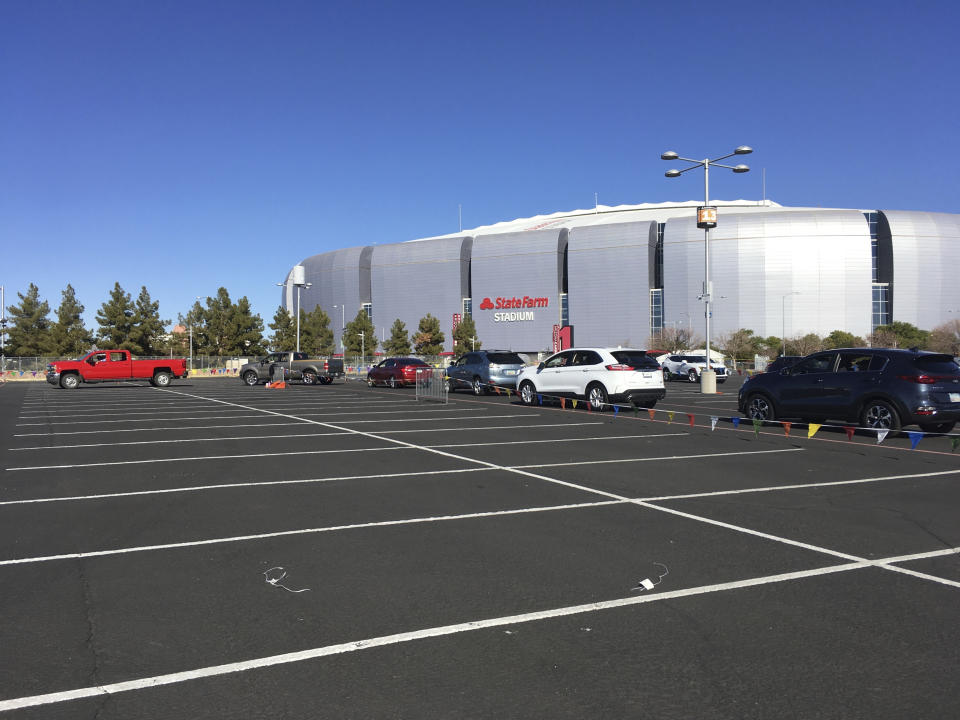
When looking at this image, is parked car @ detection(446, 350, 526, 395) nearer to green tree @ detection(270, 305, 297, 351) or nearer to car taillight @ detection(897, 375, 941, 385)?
car taillight @ detection(897, 375, 941, 385)

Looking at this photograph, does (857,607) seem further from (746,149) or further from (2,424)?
(746,149)

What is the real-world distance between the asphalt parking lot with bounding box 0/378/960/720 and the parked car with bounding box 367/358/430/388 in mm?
24545

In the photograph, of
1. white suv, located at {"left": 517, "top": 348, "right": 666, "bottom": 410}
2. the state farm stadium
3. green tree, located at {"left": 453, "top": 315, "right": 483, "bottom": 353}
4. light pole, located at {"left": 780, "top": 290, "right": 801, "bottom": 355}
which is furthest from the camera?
green tree, located at {"left": 453, "top": 315, "right": 483, "bottom": 353}

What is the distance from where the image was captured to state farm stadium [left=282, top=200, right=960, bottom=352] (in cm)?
10944

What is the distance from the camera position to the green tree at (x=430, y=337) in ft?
361

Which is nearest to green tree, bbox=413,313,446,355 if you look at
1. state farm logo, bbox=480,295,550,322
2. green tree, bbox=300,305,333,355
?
green tree, bbox=300,305,333,355

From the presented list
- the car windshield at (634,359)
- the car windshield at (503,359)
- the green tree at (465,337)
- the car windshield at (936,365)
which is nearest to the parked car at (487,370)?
the car windshield at (503,359)

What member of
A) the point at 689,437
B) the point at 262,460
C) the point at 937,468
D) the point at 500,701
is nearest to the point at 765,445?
the point at 689,437

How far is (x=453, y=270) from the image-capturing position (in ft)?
428

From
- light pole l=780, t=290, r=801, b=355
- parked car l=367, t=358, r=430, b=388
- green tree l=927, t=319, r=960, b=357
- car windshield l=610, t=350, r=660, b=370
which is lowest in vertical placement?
parked car l=367, t=358, r=430, b=388

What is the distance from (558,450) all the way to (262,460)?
15.7ft

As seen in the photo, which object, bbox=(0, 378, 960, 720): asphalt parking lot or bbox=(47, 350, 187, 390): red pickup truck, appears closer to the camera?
bbox=(0, 378, 960, 720): asphalt parking lot

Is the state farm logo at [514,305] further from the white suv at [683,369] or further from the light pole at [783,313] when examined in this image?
the white suv at [683,369]

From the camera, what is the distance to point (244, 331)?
81.7 meters
